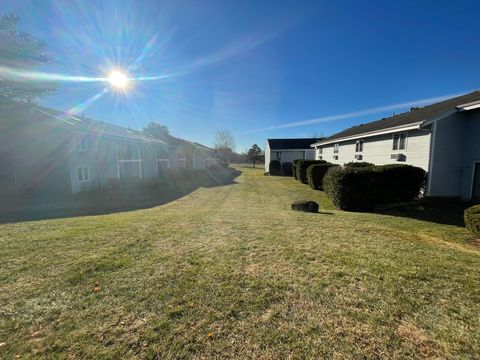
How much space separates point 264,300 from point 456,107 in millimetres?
12905

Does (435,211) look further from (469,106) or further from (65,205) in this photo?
(65,205)

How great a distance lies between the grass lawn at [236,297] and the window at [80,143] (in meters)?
12.5

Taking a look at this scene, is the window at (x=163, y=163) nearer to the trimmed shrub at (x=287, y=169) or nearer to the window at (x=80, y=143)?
the window at (x=80, y=143)

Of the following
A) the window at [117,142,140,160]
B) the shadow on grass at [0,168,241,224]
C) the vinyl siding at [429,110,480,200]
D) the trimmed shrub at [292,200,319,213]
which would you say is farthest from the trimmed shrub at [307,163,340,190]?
the window at [117,142,140,160]

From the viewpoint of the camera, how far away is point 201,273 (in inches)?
145

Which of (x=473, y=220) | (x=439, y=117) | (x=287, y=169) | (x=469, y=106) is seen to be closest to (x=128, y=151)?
(x=287, y=169)

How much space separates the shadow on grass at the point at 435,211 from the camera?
8.26 metres

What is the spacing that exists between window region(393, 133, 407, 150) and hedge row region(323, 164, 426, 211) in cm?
235

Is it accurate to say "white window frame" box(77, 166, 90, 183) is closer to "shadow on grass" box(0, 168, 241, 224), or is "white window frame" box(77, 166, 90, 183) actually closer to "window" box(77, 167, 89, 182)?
"window" box(77, 167, 89, 182)

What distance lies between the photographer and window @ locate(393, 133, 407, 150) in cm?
1238

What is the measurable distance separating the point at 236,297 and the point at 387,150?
14.4 metres

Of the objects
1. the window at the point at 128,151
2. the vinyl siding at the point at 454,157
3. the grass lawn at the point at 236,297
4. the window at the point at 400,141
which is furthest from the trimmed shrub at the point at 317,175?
the window at the point at 128,151

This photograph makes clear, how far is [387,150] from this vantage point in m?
13.9

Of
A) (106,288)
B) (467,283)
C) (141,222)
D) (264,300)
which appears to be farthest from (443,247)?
(141,222)
